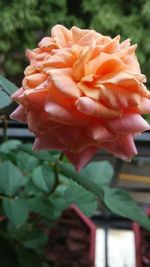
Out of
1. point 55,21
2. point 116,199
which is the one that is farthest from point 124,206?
point 55,21

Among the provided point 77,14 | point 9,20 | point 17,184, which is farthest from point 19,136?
point 77,14

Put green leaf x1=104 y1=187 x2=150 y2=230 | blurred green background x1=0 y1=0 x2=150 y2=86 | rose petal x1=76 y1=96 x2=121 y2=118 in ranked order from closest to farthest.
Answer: rose petal x1=76 y1=96 x2=121 y2=118, green leaf x1=104 y1=187 x2=150 y2=230, blurred green background x1=0 y1=0 x2=150 y2=86

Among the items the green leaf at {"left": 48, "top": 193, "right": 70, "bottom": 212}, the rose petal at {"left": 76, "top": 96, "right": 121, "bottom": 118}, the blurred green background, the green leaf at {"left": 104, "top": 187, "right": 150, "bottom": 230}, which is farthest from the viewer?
the blurred green background

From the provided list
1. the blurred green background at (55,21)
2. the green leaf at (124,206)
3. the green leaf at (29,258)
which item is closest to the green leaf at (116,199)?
the green leaf at (124,206)

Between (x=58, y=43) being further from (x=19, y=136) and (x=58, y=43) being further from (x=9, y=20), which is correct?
(x=9, y=20)

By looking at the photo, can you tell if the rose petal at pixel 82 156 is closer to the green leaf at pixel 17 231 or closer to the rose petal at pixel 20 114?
the rose petal at pixel 20 114

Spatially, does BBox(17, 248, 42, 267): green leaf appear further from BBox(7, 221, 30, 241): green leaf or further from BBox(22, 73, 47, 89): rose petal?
BBox(22, 73, 47, 89): rose petal

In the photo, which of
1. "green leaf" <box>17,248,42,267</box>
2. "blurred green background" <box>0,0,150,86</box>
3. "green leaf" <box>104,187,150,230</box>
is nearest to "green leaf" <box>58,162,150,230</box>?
"green leaf" <box>104,187,150,230</box>
